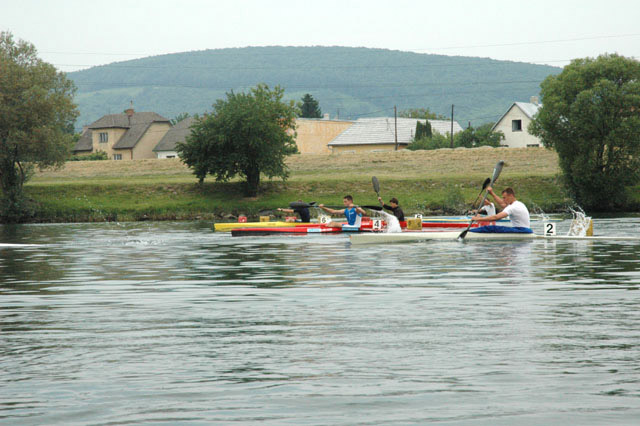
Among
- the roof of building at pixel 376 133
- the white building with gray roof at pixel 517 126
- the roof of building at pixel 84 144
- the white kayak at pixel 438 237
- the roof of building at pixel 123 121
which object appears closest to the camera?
the white kayak at pixel 438 237

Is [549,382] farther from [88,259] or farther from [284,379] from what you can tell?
[88,259]

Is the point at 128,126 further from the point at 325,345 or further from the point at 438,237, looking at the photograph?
the point at 325,345

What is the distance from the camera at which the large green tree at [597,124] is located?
58.8 m

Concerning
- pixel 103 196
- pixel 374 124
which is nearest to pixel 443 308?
pixel 103 196

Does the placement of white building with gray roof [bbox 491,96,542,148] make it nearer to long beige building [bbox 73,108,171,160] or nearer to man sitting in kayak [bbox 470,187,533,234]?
long beige building [bbox 73,108,171,160]

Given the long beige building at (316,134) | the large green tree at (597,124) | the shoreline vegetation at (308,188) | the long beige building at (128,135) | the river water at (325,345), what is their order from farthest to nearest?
1. the long beige building at (128,135)
2. the long beige building at (316,134)
3. the large green tree at (597,124)
4. the shoreline vegetation at (308,188)
5. the river water at (325,345)

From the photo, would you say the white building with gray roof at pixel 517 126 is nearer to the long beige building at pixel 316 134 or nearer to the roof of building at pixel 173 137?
the long beige building at pixel 316 134

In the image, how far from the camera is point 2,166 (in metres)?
57.9

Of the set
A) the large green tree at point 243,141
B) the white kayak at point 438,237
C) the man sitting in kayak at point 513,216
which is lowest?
the white kayak at point 438,237

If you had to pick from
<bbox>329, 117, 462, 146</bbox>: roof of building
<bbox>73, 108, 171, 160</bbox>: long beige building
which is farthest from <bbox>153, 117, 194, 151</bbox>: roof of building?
<bbox>329, 117, 462, 146</bbox>: roof of building

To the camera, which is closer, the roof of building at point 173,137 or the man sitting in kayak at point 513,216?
the man sitting in kayak at point 513,216

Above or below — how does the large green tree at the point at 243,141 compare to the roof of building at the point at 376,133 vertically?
below

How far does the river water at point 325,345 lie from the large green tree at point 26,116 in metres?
38.1

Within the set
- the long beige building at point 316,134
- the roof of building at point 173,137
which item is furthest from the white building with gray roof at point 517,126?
the roof of building at point 173,137
